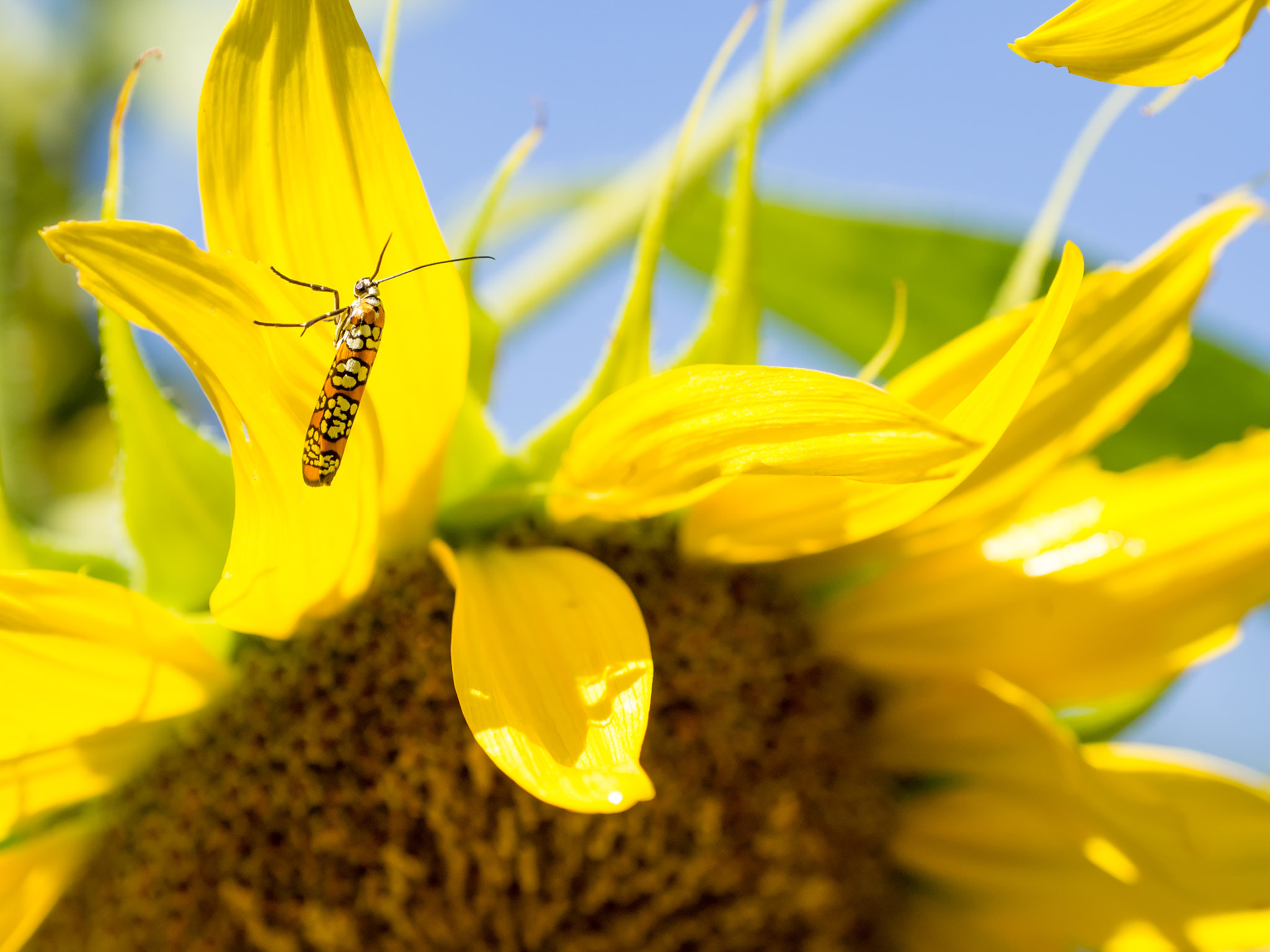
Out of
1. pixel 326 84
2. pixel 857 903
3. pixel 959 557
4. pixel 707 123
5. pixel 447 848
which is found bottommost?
pixel 857 903

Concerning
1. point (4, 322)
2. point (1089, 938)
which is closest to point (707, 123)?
point (4, 322)

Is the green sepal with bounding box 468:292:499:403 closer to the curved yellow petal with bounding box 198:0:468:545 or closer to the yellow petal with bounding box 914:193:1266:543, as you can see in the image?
the curved yellow petal with bounding box 198:0:468:545

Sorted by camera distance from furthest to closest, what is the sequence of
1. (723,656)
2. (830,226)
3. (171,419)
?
(830,226) < (723,656) < (171,419)

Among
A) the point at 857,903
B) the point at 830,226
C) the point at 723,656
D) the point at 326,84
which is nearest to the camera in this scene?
the point at 326,84

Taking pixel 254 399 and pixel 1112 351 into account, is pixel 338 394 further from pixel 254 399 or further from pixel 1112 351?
pixel 1112 351

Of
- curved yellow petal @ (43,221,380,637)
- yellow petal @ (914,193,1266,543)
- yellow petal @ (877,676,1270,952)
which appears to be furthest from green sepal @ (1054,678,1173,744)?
curved yellow petal @ (43,221,380,637)

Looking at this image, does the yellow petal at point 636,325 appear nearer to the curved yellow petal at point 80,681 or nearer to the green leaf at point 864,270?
the curved yellow petal at point 80,681

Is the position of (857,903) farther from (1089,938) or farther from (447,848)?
(447,848)

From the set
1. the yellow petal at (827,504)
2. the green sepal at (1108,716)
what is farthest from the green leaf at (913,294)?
the yellow petal at (827,504)

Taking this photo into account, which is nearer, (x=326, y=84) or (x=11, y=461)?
(x=326, y=84)
